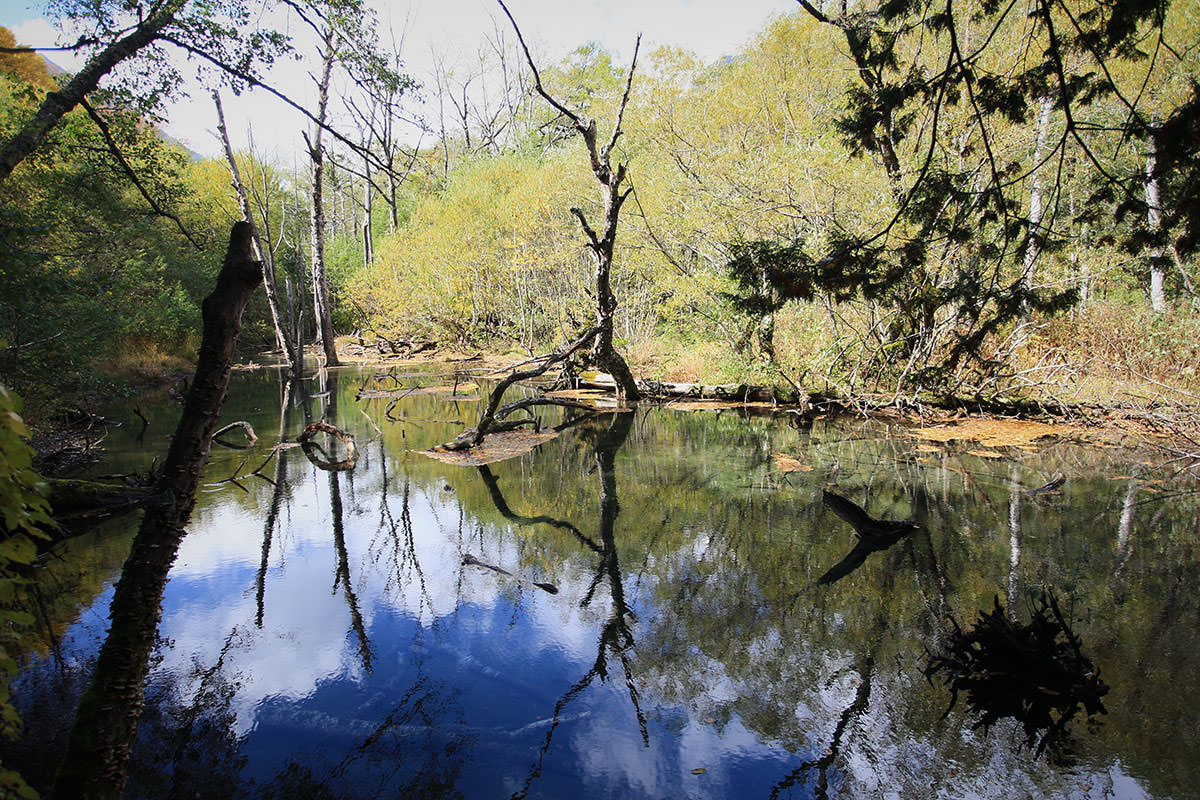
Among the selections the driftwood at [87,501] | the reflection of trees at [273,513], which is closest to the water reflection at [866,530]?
the reflection of trees at [273,513]

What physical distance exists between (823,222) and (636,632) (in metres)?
8.98

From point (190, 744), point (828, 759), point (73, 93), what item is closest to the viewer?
point (828, 759)

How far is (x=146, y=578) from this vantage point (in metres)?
2.56

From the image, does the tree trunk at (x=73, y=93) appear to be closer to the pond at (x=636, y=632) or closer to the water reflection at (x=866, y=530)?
the pond at (x=636, y=632)

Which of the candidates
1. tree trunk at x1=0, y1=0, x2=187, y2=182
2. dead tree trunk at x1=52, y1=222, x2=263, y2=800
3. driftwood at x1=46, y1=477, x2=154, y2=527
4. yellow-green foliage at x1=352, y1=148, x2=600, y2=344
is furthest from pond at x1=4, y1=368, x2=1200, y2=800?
yellow-green foliage at x1=352, y1=148, x2=600, y2=344

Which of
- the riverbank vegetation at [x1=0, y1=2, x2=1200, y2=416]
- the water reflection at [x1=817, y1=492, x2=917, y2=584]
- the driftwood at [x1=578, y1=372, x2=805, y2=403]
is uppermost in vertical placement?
the riverbank vegetation at [x1=0, y1=2, x2=1200, y2=416]

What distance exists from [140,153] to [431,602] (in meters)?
8.55

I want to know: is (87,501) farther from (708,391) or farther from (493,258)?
(493,258)

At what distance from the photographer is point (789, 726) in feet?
10.5

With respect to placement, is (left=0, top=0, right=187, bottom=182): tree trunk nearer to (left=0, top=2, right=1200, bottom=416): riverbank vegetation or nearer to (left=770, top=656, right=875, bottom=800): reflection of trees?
(left=0, top=2, right=1200, bottom=416): riverbank vegetation

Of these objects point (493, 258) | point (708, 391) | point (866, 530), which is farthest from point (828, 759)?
point (493, 258)

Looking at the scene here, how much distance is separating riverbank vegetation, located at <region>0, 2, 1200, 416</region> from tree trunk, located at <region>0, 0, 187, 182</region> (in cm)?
62

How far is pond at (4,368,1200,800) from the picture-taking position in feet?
9.57

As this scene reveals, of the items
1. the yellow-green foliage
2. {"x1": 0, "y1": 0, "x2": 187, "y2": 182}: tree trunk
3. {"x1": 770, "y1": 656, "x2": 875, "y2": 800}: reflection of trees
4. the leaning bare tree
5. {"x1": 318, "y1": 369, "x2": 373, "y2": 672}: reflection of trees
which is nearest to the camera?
{"x1": 770, "y1": 656, "x2": 875, "y2": 800}: reflection of trees
